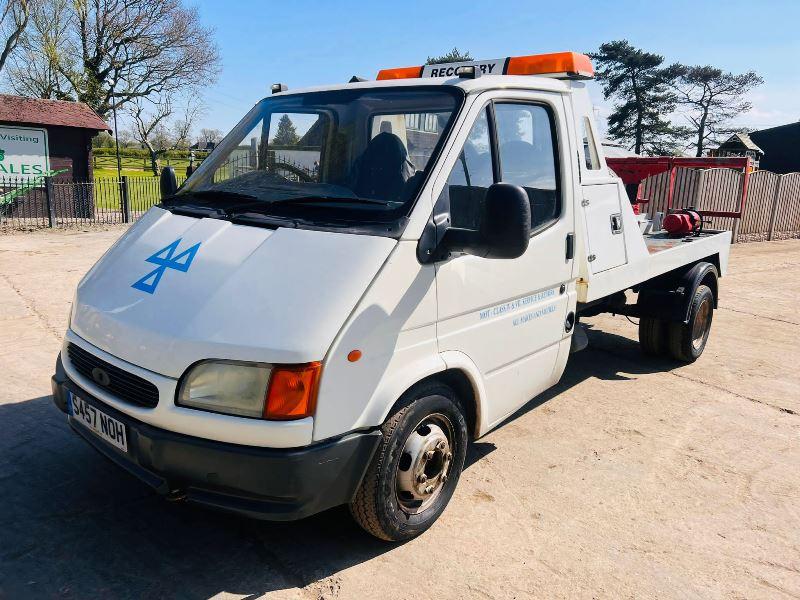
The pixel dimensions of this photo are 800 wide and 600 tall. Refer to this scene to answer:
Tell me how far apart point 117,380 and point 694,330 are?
5.47 metres

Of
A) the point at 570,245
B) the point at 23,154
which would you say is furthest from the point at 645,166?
the point at 23,154

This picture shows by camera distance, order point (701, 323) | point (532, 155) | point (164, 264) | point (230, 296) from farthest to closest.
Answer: point (701, 323), point (532, 155), point (164, 264), point (230, 296)

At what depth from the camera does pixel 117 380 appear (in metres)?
2.96

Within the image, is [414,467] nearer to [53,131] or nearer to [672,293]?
[672,293]

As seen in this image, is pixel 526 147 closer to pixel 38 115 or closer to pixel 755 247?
pixel 755 247

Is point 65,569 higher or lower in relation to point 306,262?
lower

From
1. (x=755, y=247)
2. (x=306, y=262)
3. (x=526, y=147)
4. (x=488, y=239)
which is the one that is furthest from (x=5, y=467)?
(x=755, y=247)

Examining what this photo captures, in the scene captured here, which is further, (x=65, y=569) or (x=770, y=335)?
(x=770, y=335)

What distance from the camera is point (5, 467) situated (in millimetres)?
3949

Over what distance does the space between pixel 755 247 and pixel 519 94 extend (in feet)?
52.7

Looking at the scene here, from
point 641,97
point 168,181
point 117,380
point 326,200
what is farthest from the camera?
point 641,97

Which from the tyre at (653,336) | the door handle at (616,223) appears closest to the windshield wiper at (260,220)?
the door handle at (616,223)

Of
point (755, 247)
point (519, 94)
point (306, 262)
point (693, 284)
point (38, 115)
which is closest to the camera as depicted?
point (306, 262)

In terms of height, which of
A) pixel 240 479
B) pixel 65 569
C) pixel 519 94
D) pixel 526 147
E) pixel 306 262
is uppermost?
pixel 519 94
